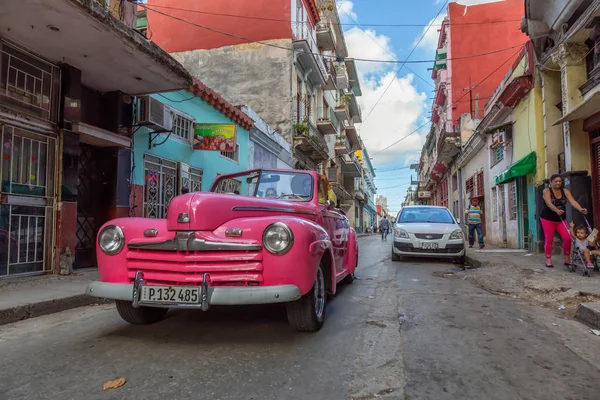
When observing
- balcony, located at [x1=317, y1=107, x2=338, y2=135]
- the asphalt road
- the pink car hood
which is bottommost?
the asphalt road

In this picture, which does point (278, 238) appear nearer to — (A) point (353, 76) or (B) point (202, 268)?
(B) point (202, 268)

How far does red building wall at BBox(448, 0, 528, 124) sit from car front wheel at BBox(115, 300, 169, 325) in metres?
23.0

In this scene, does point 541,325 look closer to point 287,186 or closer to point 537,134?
point 287,186

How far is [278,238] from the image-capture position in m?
3.02

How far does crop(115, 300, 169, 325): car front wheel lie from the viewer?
3.55m

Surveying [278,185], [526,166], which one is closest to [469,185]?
[526,166]

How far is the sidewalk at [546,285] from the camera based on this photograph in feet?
15.0

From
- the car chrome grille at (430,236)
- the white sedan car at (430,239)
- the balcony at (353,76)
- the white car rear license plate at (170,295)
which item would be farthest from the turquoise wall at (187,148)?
the balcony at (353,76)

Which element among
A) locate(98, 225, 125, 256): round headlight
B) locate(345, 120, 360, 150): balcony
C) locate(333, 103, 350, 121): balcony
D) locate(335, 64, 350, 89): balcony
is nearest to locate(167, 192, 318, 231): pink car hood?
locate(98, 225, 125, 256): round headlight

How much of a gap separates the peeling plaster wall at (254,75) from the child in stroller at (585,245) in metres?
14.1

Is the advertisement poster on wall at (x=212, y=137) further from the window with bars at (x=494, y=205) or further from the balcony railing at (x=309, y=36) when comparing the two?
the window with bars at (x=494, y=205)

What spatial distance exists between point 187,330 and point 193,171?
8.00 meters

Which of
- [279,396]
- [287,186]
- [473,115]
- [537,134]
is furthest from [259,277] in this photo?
[473,115]

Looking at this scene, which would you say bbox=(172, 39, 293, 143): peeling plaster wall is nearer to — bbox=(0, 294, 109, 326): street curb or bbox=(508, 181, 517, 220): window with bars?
bbox=(508, 181, 517, 220): window with bars
